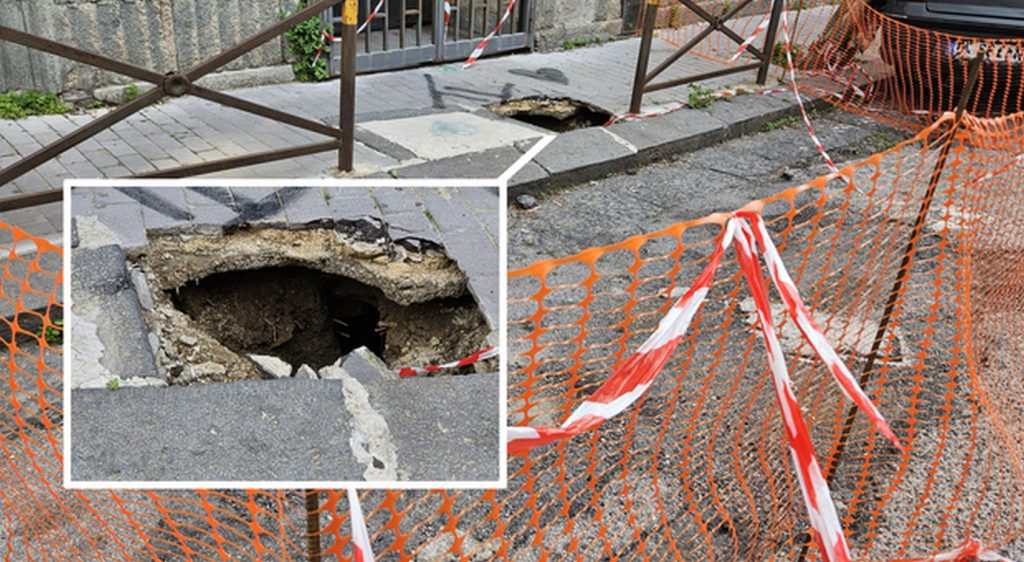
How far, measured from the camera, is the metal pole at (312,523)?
1.65 m

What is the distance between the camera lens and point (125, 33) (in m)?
5.79

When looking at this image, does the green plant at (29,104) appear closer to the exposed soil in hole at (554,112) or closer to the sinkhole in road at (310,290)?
the sinkhole in road at (310,290)

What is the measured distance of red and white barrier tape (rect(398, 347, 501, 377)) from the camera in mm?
3389

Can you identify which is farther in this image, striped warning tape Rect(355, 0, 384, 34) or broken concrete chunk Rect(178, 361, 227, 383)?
striped warning tape Rect(355, 0, 384, 34)

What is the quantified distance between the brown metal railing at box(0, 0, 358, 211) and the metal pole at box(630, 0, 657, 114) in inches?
95.9

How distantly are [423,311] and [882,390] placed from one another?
2.09 m

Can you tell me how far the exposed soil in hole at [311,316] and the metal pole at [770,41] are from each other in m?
4.73

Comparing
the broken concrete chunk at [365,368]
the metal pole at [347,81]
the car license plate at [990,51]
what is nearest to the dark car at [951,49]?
the car license plate at [990,51]

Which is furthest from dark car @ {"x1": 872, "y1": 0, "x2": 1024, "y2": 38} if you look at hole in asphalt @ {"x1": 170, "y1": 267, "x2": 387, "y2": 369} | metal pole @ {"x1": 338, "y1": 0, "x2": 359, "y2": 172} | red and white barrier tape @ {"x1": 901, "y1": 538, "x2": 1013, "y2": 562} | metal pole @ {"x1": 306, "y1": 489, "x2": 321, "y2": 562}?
metal pole @ {"x1": 306, "y1": 489, "x2": 321, "y2": 562}

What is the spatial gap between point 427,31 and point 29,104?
3.27m

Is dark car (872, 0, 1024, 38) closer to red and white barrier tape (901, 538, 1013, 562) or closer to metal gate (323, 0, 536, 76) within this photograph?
metal gate (323, 0, 536, 76)

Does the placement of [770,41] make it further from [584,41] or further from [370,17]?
[370,17]

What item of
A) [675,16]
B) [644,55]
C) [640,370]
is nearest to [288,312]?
[640,370]

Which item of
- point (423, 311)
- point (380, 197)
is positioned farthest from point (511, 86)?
point (423, 311)
